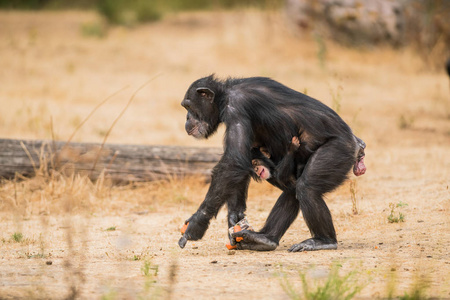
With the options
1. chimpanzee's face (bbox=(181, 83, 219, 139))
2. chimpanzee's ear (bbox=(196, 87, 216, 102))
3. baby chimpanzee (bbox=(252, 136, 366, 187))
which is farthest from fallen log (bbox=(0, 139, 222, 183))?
baby chimpanzee (bbox=(252, 136, 366, 187))

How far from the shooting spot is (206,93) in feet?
17.8

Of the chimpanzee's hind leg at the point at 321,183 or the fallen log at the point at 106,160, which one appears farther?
the fallen log at the point at 106,160

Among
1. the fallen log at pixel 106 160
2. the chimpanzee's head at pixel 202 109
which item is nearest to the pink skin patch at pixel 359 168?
the chimpanzee's head at pixel 202 109

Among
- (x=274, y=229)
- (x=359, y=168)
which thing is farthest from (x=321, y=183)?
(x=274, y=229)

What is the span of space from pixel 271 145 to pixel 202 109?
682 millimetres

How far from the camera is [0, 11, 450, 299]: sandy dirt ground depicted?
13.9ft

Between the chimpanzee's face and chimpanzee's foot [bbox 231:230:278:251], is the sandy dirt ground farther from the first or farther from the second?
the chimpanzee's face

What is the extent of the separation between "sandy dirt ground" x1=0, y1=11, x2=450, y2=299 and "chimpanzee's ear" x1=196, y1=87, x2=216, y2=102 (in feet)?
4.30

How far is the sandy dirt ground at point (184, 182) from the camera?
422 centimetres

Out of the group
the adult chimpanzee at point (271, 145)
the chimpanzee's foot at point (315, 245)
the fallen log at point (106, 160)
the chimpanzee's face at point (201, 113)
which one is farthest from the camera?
the fallen log at point (106, 160)

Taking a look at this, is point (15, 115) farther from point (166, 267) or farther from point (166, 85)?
point (166, 267)

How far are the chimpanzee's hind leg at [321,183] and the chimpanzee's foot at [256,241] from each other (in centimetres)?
20

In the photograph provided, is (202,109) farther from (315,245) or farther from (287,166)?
(315,245)

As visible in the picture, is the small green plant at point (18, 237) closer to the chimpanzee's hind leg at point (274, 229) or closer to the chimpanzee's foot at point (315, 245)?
the chimpanzee's hind leg at point (274, 229)
